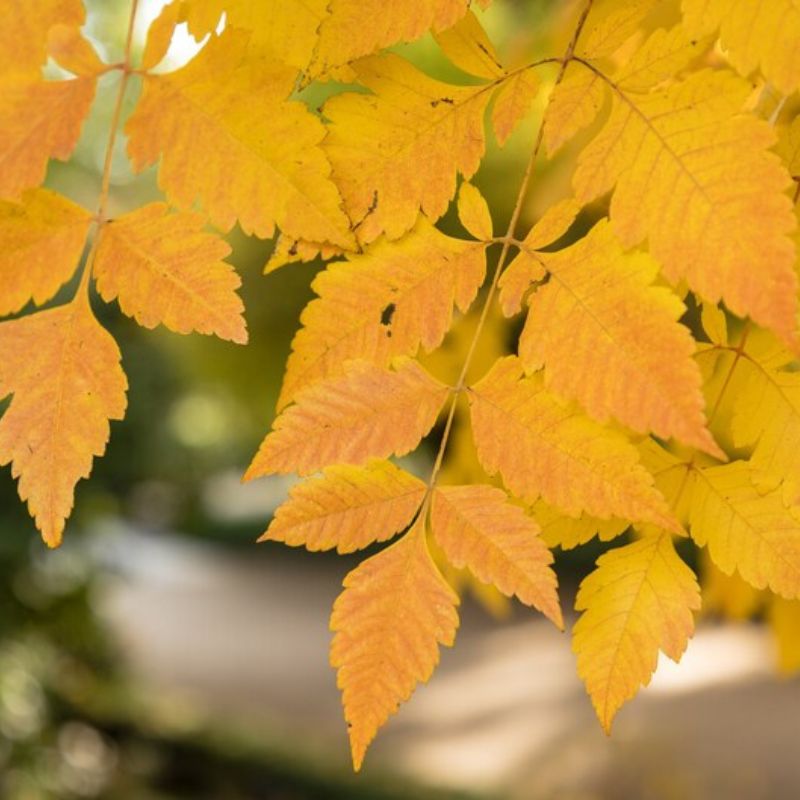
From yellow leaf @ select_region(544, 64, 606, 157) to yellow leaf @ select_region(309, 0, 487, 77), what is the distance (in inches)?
3.4

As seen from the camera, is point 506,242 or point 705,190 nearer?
point 705,190

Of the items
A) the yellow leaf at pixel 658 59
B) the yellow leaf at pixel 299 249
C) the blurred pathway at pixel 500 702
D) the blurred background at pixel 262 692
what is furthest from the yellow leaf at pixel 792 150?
the blurred pathway at pixel 500 702

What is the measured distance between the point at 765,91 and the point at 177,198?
1.49 ft

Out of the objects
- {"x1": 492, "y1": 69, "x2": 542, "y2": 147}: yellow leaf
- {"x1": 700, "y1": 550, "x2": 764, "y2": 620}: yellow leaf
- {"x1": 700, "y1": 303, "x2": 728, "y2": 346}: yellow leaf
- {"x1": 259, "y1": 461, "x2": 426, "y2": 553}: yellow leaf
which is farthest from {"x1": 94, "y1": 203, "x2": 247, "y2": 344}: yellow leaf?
{"x1": 700, "y1": 550, "x2": 764, "y2": 620}: yellow leaf

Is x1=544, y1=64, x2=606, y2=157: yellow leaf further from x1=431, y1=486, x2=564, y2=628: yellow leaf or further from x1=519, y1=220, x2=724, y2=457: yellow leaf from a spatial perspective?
x1=431, y1=486, x2=564, y2=628: yellow leaf

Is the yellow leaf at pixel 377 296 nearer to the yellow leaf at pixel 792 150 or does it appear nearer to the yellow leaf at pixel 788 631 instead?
the yellow leaf at pixel 792 150

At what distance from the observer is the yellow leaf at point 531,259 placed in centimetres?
67

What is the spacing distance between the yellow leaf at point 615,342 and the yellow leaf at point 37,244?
306mm

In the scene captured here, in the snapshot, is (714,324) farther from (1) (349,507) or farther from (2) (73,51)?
(2) (73,51)

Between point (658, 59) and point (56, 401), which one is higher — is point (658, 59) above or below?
above

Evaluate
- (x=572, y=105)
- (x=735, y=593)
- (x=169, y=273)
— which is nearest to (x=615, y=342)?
(x=572, y=105)

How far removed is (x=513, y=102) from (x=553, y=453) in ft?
0.84

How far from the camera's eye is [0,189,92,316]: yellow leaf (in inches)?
27.1

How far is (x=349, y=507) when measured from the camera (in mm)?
660
